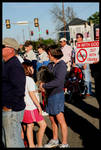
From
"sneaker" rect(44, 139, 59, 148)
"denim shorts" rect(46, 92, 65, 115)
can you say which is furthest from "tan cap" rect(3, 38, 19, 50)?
"sneaker" rect(44, 139, 59, 148)

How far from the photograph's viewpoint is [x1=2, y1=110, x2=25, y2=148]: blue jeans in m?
3.12

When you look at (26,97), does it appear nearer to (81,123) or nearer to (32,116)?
(32,116)

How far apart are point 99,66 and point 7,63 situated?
1.67m

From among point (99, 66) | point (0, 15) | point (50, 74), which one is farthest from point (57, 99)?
point (0, 15)

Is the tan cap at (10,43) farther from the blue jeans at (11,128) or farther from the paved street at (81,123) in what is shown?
the paved street at (81,123)

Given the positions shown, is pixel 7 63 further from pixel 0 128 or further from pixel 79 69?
pixel 79 69

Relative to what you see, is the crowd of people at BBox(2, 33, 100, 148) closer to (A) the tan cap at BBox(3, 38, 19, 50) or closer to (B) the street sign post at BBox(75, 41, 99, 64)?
(A) the tan cap at BBox(3, 38, 19, 50)

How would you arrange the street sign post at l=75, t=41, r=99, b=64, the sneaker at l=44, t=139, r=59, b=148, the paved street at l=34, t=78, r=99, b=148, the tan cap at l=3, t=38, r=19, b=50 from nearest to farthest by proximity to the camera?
the tan cap at l=3, t=38, r=19, b=50
the sneaker at l=44, t=139, r=59, b=148
the paved street at l=34, t=78, r=99, b=148
the street sign post at l=75, t=41, r=99, b=64

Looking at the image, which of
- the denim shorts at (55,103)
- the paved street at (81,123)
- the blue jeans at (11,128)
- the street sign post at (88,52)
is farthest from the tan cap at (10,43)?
the street sign post at (88,52)

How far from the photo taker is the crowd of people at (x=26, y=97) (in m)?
3.05

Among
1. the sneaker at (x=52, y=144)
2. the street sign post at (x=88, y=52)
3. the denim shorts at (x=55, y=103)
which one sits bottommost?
the sneaker at (x=52, y=144)

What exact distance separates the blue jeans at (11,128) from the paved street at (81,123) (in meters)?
1.43

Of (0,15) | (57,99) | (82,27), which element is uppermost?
(82,27)

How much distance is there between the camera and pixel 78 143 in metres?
4.37
